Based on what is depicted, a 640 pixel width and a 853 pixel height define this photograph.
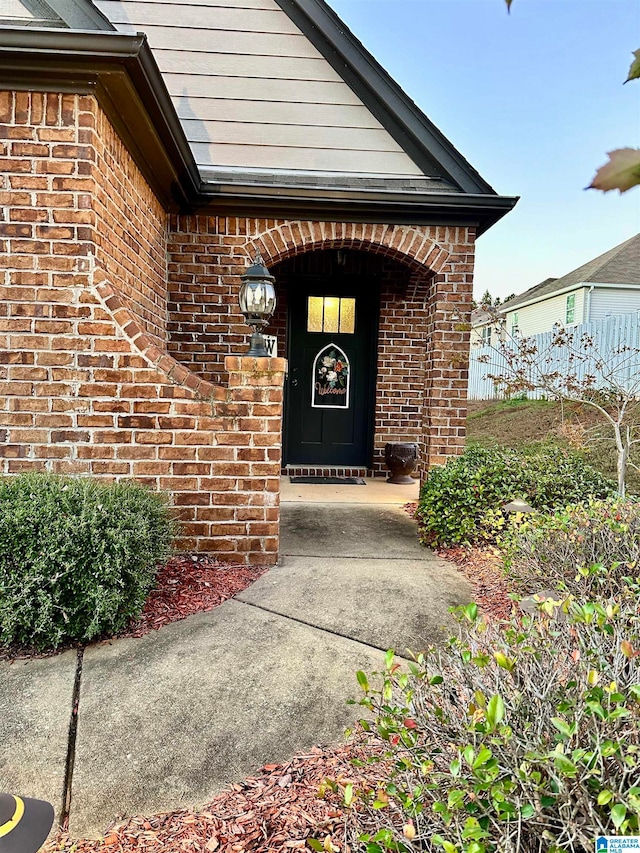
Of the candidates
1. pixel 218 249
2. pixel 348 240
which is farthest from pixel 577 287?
pixel 218 249

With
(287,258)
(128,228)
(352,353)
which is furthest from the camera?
(352,353)

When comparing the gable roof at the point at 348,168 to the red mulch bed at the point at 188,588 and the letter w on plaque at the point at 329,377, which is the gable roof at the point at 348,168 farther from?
the red mulch bed at the point at 188,588

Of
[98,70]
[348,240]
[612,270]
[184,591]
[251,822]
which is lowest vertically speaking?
[251,822]

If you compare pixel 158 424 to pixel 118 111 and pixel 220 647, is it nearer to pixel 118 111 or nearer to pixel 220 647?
pixel 220 647

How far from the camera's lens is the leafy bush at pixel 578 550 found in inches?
107

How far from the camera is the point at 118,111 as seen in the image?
11.7 feet

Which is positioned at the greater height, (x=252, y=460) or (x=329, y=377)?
(x=329, y=377)

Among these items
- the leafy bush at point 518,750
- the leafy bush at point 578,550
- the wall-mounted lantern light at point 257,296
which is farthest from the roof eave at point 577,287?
the leafy bush at point 518,750

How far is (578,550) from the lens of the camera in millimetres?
2932

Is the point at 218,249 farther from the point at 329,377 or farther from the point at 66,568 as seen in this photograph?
the point at 66,568

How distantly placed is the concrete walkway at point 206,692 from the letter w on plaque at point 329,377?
13.1ft

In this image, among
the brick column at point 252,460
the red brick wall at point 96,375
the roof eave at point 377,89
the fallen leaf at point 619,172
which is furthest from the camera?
the roof eave at point 377,89

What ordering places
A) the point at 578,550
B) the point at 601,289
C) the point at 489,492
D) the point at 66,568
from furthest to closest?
1. the point at 601,289
2. the point at 489,492
3. the point at 578,550
4. the point at 66,568

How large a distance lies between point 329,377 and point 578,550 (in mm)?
4781
